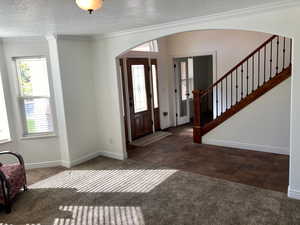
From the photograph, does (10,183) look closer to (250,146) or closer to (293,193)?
(293,193)

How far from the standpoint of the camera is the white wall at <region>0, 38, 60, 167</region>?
416cm

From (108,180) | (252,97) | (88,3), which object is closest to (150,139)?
(108,180)

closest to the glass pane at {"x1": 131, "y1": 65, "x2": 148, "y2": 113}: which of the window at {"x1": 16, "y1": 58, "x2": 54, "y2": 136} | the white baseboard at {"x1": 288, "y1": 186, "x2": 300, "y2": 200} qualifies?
the window at {"x1": 16, "y1": 58, "x2": 54, "y2": 136}

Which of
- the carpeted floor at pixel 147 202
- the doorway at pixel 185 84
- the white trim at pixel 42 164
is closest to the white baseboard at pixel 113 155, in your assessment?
the carpeted floor at pixel 147 202

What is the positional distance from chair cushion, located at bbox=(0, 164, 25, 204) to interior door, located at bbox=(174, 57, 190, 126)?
4.81m

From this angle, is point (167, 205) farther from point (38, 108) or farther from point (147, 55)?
point (147, 55)

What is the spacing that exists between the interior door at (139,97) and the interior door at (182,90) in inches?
45.3

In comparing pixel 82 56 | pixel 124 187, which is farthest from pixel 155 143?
pixel 82 56

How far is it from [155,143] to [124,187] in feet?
7.38

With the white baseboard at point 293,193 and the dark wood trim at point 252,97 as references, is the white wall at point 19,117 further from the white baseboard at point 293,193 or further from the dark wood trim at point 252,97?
the white baseboard at point 293,193

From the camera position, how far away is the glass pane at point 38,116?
14.4 ft

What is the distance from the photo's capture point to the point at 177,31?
3.54 m

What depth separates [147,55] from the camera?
6301 millimetres

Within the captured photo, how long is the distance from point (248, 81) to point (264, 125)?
4.46ft
